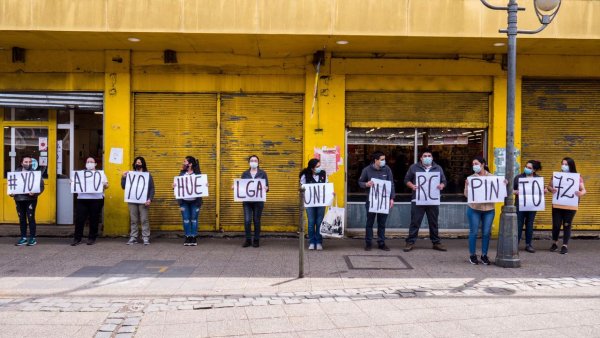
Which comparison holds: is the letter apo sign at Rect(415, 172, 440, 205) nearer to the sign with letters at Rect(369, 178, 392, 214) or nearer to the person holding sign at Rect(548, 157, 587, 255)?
the sign with letters at Rect(369, 178, 392, 214)

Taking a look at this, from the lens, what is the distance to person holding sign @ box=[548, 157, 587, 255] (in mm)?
10242

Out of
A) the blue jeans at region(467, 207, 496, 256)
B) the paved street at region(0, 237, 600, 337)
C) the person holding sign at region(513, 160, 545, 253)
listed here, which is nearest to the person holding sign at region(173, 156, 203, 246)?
the paved street at region(0, 237, 600, 337)

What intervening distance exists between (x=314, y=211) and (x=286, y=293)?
10.7 feet

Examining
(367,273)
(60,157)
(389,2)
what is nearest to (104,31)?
(60,157)

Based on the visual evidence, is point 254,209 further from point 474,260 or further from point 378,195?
point 474,260

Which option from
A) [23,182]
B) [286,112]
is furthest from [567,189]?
[23,182]

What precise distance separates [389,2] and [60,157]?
7.95 meters

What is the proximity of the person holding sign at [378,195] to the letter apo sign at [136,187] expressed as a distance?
14.0 ft

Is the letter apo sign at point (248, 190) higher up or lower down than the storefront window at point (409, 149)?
lower down

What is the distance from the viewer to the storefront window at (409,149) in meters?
12.2

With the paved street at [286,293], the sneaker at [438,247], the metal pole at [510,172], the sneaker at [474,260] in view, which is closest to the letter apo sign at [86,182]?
the paved street at [286,293]

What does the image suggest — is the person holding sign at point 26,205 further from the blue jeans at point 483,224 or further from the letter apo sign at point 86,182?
the blue jeans at point 483,224

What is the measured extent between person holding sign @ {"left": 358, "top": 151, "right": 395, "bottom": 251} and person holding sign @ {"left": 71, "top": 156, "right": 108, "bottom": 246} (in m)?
5.18

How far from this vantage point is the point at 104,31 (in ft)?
33.3
